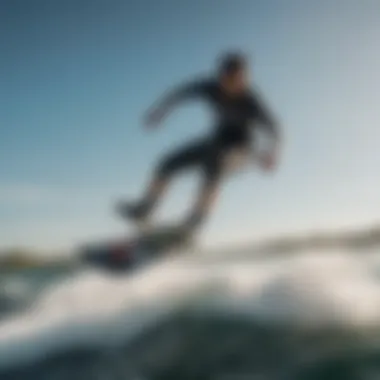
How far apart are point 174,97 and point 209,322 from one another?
1.99ft

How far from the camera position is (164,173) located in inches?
91.1

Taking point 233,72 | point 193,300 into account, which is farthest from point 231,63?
point 193,300

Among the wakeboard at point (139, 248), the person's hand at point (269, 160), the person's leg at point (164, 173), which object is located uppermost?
the person's leg at point (164, 173)

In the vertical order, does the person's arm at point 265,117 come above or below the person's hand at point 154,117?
below

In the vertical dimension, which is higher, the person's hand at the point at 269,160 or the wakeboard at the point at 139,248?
the person's hand at the point at 269,160

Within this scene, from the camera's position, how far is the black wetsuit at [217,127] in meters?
2.26

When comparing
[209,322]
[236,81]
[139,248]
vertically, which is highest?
[236,81]

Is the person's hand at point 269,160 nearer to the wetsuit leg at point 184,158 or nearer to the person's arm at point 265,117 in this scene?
the person's arm at point 265,117

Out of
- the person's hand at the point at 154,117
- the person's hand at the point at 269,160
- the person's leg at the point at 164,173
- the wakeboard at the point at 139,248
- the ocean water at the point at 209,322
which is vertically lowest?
the ocean water at the point at 209,322

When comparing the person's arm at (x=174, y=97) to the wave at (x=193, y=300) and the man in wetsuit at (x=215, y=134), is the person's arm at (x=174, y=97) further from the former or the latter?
the wave at (x=193, y=300)

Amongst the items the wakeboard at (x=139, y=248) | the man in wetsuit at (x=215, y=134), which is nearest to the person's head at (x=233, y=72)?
the man in wetsuit at (x=215, y=134)

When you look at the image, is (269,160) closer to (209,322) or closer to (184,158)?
(184,158)

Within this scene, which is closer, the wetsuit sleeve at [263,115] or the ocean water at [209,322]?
the ocean water at [209,322]

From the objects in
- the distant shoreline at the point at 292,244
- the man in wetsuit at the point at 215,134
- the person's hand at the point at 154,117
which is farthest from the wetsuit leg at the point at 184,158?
the distant shoreline at the point at 292,244
